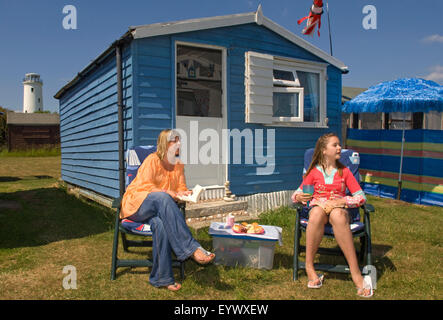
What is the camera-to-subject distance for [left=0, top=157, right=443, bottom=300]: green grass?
9.04 ft

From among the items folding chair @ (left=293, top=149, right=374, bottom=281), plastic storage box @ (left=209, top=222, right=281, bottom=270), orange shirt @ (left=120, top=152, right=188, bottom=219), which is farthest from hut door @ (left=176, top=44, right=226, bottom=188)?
folding chair @ (left=293, top=149, right=374, bottom=281)

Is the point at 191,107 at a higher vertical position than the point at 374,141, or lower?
higher

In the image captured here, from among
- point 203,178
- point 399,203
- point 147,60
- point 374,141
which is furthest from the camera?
point 374,141

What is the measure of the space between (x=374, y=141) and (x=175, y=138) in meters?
5.97

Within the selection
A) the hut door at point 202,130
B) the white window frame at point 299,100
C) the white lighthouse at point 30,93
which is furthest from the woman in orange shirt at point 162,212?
the white lighthouse at point 30,93

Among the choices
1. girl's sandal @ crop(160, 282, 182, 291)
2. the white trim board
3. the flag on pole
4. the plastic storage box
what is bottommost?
girl's sandal @ crop(160, 282, 182, 291)

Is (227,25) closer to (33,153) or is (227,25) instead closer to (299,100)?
(299,100)

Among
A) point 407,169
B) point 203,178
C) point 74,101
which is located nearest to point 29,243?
point 203,178

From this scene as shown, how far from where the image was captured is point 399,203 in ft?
22.4

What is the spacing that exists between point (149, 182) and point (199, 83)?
3.94 metres

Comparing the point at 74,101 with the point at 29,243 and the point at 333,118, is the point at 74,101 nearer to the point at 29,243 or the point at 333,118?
the point at 29,243

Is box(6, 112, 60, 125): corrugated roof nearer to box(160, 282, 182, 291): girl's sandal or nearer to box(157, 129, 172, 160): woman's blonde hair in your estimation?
box(157, 129, 172, 160): woman's blonde hair

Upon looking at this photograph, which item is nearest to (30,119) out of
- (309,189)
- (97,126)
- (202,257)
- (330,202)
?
(97,126)

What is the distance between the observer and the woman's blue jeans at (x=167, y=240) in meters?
2.79
